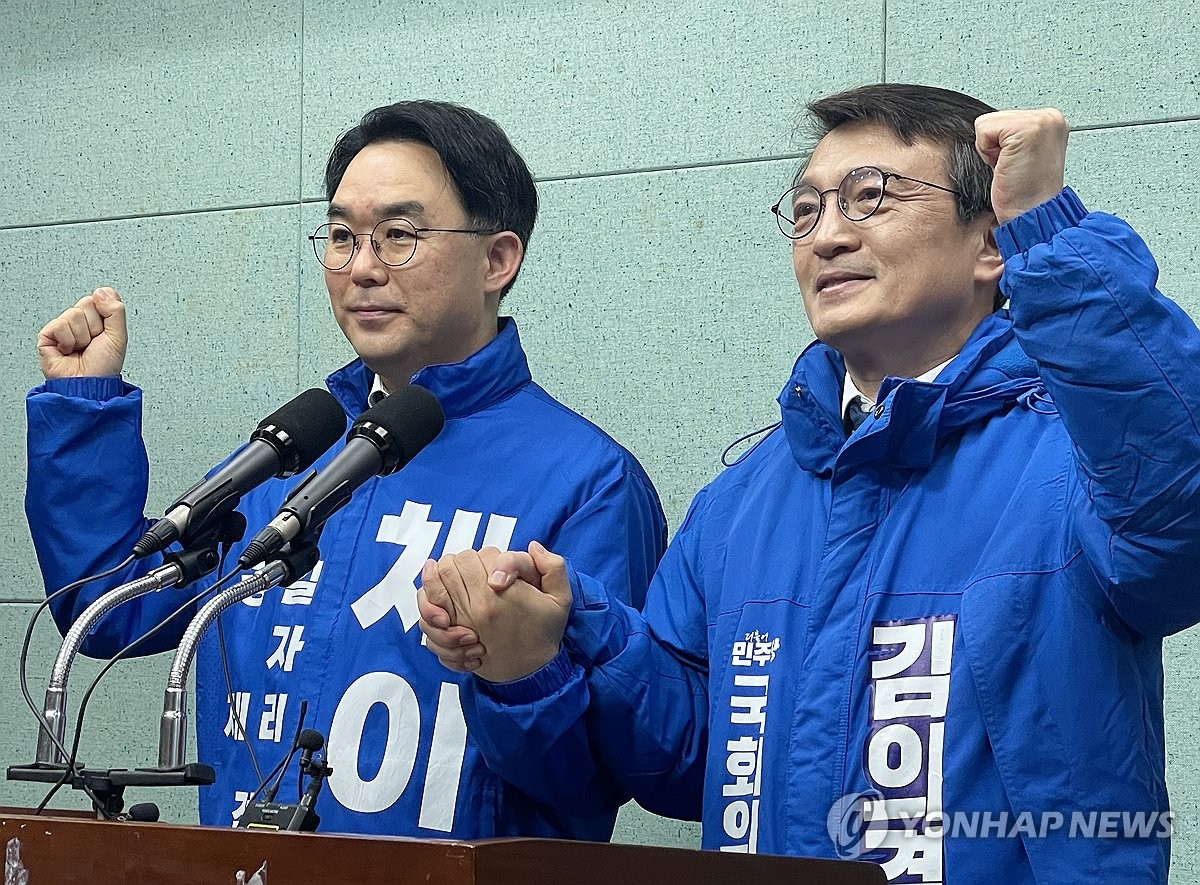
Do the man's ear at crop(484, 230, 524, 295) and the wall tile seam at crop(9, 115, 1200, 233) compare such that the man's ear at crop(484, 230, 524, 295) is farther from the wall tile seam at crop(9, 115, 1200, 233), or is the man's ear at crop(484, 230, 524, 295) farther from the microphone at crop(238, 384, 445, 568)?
the microphone at crop(238, 384, 445, 568)

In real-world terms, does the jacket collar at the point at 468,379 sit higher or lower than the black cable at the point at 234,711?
higher

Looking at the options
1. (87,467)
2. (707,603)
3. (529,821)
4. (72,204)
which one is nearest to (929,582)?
(707,603)

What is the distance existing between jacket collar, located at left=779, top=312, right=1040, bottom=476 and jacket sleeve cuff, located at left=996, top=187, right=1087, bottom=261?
22cm

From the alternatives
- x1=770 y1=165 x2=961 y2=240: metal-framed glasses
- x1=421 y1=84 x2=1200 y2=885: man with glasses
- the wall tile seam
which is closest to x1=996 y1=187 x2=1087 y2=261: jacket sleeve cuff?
x1=421 y1=84 x2=1200 y2=885: man with glasses

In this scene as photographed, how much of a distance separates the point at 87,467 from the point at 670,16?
139 cm

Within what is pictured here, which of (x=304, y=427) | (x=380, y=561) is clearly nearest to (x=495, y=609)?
(x=304, y=427)

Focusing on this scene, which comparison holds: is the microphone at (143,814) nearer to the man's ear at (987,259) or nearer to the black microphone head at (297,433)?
the black microphone head at (297,433)

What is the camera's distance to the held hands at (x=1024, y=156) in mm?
1606

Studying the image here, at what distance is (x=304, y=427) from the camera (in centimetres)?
171

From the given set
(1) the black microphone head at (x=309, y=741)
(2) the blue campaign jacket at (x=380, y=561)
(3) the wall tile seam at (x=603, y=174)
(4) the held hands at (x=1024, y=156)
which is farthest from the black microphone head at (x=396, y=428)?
(3) the wall tile seam at (x=603, y=174)

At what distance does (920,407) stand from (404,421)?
1.90 feet

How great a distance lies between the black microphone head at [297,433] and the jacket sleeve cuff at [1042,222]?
716 millimetres

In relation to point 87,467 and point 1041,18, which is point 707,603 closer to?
point 87,467

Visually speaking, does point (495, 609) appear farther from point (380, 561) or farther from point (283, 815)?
point (380, 561)
